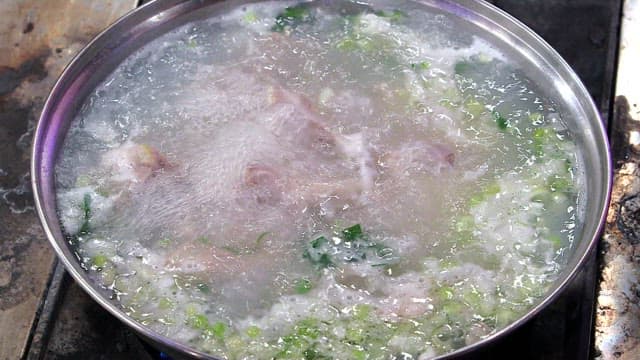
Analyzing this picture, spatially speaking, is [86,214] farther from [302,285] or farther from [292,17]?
[292,17]

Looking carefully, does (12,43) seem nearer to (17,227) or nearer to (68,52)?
(68,52)

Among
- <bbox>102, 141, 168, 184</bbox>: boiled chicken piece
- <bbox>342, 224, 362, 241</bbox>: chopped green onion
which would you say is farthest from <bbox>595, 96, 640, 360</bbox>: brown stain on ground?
<bbox>102, 141, 168, 184</bbox>: boiled chicken piece

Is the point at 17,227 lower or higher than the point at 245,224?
lower

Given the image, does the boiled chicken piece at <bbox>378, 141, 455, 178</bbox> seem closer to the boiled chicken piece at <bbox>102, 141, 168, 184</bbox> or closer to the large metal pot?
the large metal pot

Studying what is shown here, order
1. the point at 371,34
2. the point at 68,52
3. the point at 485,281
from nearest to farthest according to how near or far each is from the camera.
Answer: the point at 485,281
the point at 371,34
the point at 68,52

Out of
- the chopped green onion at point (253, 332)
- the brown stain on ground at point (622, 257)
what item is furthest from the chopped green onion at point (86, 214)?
the brown stain on ground at point (622, 257)

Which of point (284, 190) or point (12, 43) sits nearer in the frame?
point (284, 190)

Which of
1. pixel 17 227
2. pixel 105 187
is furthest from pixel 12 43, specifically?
pixel 105 187

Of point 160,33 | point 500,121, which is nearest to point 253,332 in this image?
point 500,121
